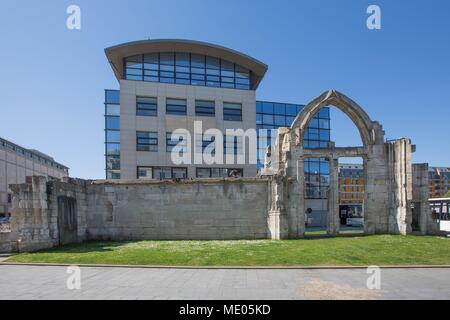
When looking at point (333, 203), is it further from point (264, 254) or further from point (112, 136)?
point (112, 136)

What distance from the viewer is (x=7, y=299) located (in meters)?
8.36

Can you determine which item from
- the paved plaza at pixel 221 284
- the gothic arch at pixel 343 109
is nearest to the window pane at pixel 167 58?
the gothic arch at pixel 343 109

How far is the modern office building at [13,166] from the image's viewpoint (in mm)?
70125

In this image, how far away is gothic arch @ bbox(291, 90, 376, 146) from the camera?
803 inches

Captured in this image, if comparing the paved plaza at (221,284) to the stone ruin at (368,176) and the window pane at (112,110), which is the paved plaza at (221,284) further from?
the window pane at (112,110)

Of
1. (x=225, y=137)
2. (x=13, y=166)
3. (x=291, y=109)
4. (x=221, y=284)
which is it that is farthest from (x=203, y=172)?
(x=13, y=166)

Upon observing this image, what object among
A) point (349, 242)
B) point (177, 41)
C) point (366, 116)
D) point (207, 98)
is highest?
point (177, 41)

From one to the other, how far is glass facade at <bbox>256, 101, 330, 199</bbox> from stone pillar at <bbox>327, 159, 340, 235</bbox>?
85.2 feet

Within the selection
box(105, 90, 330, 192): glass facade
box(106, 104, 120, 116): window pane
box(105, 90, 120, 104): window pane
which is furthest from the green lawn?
box(105, 90, 120, 104): window pane

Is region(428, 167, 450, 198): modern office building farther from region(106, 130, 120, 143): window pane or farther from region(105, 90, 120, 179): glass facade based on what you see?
region(106, 130, 120, 143): window pane

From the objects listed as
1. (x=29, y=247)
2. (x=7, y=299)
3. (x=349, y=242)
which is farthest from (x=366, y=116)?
(x=29, y=247)
